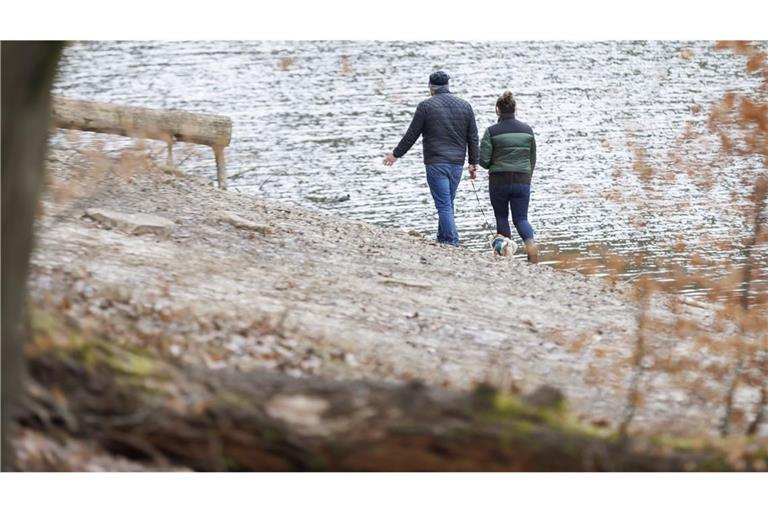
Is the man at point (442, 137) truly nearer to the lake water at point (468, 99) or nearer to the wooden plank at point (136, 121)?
the lake water at point (468, 99)

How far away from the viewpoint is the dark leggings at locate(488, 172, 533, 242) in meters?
10.9

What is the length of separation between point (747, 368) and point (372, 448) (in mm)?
4278

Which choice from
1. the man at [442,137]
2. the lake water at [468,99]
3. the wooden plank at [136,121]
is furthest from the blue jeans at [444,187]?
the wooden plank at [136,121]

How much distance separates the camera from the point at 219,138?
12.0 m

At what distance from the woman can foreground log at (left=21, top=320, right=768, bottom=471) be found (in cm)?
643

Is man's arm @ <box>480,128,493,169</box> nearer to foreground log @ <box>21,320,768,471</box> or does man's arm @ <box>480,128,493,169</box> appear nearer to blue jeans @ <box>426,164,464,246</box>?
blue jeans @ <box>426,164,464,246</box>

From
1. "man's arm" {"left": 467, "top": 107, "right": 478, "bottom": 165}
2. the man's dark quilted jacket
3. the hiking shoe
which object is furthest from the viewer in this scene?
the hiking shoe

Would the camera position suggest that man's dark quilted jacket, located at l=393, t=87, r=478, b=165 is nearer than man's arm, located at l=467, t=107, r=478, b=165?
Yes

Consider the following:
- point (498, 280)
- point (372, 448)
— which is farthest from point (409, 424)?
point (498, 280)

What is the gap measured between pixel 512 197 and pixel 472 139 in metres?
0.80

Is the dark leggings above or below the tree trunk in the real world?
below

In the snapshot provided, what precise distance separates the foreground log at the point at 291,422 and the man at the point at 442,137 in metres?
6.52

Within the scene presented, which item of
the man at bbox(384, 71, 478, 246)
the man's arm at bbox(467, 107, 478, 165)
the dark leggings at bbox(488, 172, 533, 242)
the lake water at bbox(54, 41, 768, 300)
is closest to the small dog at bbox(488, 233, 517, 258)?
the dark leggings at bbox(488, 172, 533, 242)

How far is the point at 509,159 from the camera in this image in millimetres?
10805
